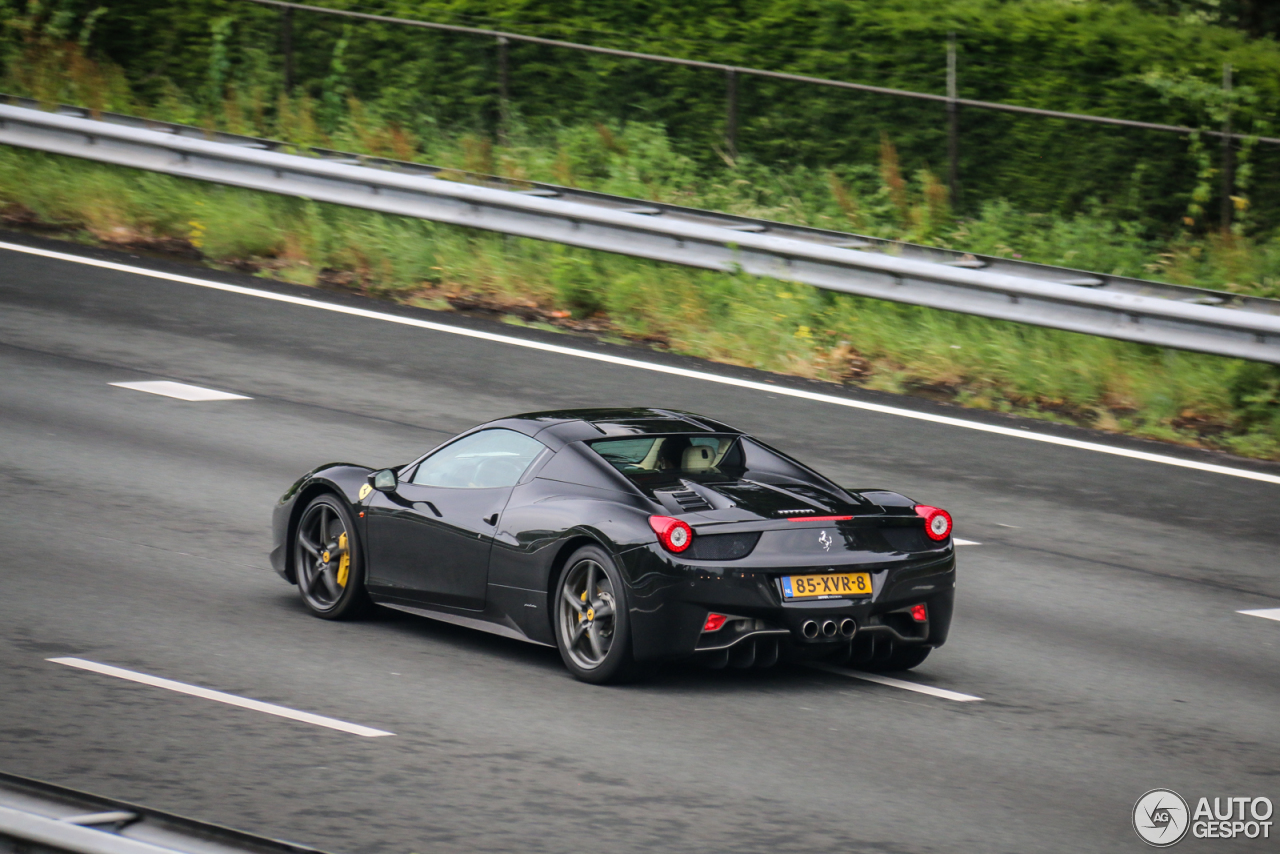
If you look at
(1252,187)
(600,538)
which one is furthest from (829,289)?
(600,538)

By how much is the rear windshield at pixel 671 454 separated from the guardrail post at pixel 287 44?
14.2 m

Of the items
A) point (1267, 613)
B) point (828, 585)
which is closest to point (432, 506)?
point (828, 585)

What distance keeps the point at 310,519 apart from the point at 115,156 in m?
10.4

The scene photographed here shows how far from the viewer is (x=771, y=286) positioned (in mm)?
15695

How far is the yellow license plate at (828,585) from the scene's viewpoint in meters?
7.52

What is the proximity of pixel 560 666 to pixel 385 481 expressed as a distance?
1369 mm

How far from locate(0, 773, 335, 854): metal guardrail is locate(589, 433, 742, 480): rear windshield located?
146 inches

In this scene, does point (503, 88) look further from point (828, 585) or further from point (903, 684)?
point (828, 585)

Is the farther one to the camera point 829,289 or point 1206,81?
point 1206,81

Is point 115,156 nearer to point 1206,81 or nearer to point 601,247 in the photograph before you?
point 601,247

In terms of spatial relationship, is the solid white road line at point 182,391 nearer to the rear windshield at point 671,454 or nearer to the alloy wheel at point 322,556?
the alloy wheel at point 322,556

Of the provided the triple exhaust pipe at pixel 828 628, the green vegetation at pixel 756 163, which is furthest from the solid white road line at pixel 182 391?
the triple exhaust pipe at pixel 828 628

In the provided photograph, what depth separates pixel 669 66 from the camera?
19.8 m

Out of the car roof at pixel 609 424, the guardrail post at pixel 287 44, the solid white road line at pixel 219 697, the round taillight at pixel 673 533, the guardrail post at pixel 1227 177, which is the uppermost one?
the guardrail post at pixel 287 44
